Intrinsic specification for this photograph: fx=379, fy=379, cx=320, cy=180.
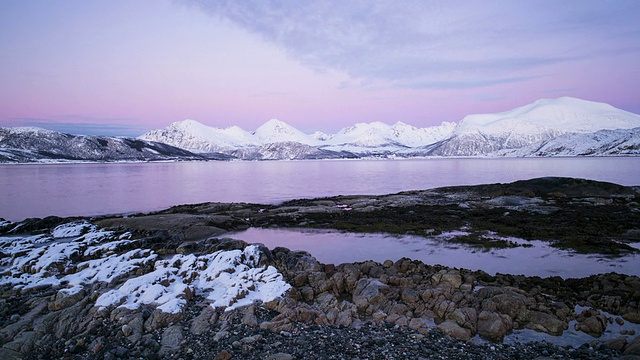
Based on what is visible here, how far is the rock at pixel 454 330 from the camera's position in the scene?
850cm

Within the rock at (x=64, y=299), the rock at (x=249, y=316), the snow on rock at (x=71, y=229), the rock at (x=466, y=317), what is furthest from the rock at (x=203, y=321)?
the snow on rock at (x=71, y=229)

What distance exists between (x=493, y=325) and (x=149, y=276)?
30.9ft

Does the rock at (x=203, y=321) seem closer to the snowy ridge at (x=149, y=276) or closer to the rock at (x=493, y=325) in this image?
the snowy ridge at (x=149, y=276)

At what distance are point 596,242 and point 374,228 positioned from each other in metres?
10.6

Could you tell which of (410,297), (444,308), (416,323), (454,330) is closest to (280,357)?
(416,323)

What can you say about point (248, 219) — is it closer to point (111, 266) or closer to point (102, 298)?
point (111, 266)

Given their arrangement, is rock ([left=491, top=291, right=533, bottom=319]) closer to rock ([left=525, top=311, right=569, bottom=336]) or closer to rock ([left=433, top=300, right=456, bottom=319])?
rock ([left=525, top=311, right=569, bottom=336])

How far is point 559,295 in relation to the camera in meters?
10.8

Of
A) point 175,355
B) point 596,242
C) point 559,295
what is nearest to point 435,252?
point 559,295

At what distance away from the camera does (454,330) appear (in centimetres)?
866

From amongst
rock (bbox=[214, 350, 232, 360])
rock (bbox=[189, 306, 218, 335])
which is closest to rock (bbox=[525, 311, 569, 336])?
rock (bbox=[214, 350, 232, 360])

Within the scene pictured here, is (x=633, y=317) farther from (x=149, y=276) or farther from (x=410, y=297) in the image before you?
(x=149, y=276)

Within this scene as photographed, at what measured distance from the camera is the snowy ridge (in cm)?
1029

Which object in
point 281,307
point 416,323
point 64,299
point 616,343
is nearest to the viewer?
point 616,343
